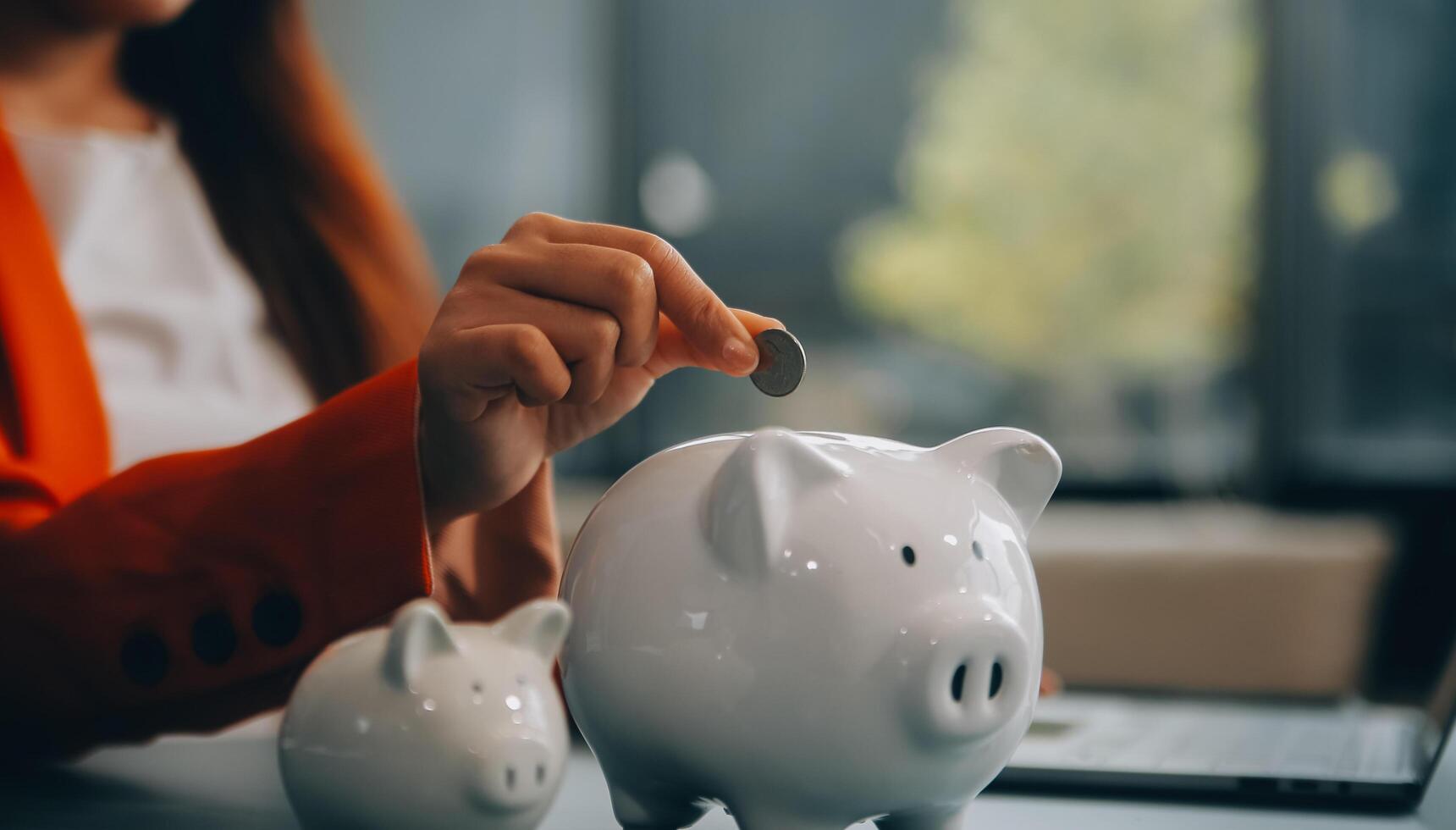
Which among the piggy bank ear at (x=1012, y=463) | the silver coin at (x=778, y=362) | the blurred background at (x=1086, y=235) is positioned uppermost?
the silver coin at (x=778, y=362)

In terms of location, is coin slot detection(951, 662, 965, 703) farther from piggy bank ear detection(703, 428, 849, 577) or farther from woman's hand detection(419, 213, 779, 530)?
woman's hand detection(419, 213, 779, 530)

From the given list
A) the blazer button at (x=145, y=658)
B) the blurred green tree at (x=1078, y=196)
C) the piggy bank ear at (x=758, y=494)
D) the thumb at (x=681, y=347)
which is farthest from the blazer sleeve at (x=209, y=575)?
the blurred green tree at (x=1078, y=196)

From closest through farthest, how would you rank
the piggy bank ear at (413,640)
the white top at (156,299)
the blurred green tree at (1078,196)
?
the piggy bank ear at (413,640) < the white top at (156,299) < the blurred green tree at (1078,196)

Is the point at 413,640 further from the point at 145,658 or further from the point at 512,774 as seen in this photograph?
the point at 145,658

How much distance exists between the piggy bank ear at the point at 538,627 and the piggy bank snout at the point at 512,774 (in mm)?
35

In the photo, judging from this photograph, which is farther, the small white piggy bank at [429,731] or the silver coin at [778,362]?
the silver coin at [778,362]

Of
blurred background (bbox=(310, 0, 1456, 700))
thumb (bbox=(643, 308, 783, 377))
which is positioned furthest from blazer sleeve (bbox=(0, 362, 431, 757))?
blurred background (bbox=(310, 0, 1456, 700))

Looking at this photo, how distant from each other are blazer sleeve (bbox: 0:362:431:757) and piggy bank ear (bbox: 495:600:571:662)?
0.20 meters

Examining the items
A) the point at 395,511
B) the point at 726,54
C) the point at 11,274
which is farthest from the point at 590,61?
the point at 395,511

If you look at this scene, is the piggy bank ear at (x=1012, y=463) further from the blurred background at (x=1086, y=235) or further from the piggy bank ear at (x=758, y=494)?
the blurred background at (x=1086, y=235)

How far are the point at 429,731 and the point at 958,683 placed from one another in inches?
7.3

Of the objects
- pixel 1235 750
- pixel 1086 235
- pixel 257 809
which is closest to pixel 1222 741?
pixel 1235 750

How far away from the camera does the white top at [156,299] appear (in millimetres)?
1005

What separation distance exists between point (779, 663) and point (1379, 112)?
2.31 metres
